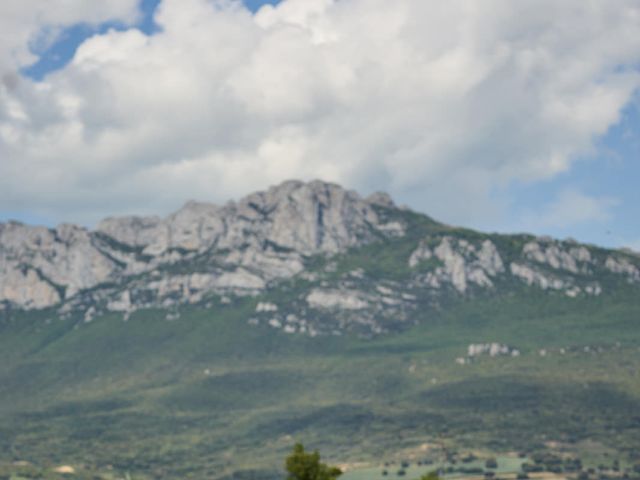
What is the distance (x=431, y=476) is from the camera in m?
101

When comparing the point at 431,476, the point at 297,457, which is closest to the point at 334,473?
the point at 297,457

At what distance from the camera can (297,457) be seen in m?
93.8

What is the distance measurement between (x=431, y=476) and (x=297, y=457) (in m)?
14.7

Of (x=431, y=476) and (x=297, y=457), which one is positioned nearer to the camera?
(x=297, y=457)

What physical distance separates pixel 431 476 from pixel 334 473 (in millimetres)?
11182

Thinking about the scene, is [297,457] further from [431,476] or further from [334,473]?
[431,476]

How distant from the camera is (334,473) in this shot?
94.7m

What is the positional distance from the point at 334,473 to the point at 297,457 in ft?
12.4
